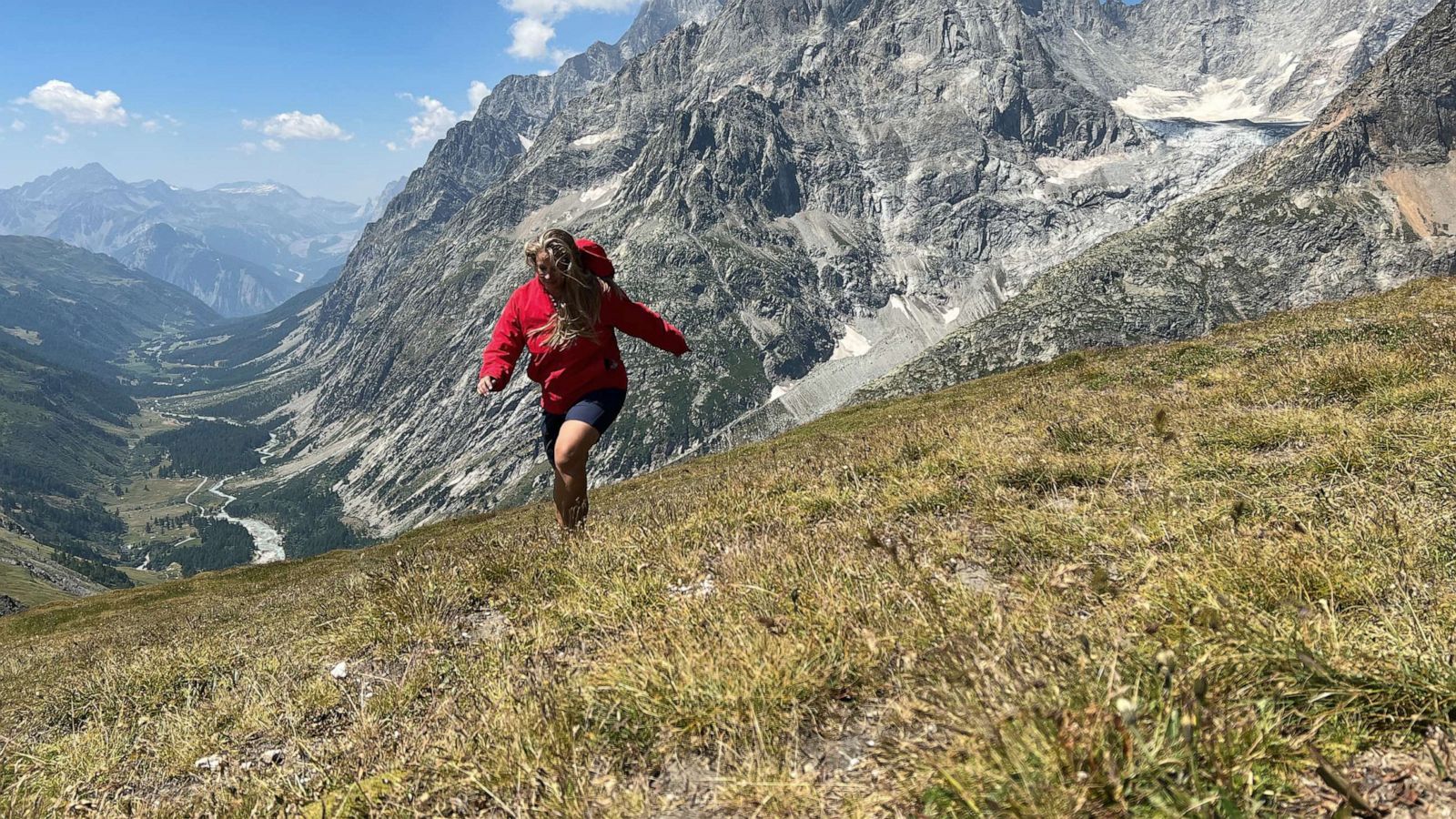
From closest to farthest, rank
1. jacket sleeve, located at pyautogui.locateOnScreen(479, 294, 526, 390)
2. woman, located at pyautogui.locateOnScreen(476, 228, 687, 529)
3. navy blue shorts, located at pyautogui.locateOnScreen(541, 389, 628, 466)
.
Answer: woman, located at pyautogui.locateOnScreen(476, 228, 687, 529)
navy blue shorts, located at pyautogui.locateOnScreen(541, 389, 628, 466)
jacket sleeve, located at pyautogui.locateOnScreen(479, 294, 526, 390)

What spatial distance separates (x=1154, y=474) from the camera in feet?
21.5

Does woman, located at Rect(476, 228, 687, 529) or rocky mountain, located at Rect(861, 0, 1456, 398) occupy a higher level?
woman, located at Rect(476, 228, 687, 529)

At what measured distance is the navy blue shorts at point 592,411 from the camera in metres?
8.13

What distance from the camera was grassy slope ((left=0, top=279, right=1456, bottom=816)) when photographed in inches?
93.1

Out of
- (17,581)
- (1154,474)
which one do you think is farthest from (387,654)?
(17,581)

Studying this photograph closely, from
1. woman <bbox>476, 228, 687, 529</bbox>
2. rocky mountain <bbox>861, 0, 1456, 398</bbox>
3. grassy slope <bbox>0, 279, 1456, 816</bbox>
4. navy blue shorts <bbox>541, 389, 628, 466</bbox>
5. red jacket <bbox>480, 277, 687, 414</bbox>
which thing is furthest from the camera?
rocky mountain <bbox>861, 0, 1456, 398</bbox>

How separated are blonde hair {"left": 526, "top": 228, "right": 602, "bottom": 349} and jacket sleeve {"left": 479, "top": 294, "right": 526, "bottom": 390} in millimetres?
546

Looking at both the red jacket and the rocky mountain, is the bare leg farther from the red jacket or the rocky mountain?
the rocky mountain

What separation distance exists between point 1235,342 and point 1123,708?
73.6 ft

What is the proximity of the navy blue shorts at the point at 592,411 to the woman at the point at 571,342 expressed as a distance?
0.01 meters

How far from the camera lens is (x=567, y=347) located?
26.7ft

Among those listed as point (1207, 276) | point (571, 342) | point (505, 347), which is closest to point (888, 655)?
point (571, 342)

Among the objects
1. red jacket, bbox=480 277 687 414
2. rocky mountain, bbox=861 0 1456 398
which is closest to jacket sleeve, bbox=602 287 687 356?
red jacket, bbox=480 277 687 414

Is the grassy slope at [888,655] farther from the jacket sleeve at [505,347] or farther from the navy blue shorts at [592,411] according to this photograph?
the jacket sleeve at [505,347]
